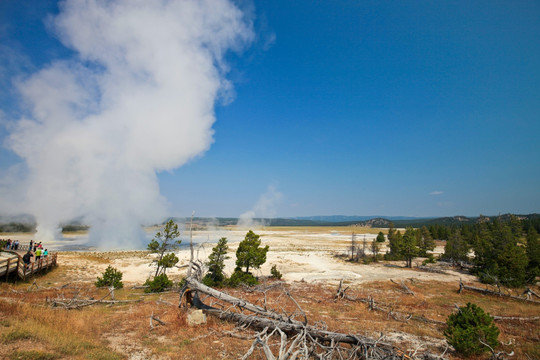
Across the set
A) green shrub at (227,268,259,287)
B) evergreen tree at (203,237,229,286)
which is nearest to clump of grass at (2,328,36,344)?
evergreen tree at (203,237,229,286)

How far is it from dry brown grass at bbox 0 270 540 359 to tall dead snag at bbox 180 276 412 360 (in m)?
0.62

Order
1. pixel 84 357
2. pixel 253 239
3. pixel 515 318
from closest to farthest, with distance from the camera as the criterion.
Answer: pixel 84 357
pixel 515 318
pixel 253 239

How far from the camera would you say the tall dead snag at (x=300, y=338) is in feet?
26.1

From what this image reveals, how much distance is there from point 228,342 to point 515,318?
1909 cm

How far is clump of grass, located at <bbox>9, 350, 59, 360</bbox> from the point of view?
704 cm

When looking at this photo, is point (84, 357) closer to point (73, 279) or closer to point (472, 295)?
point (73, 279)

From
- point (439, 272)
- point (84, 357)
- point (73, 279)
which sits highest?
point (84, 357)

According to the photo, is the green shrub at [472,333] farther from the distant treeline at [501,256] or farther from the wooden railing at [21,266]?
the wooden railing at [21,266]

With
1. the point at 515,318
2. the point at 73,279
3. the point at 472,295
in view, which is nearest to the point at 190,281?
the point at 515,318

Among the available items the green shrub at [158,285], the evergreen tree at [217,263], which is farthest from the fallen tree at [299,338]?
the evergreen tree at [217,263]

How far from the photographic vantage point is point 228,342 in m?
10.4

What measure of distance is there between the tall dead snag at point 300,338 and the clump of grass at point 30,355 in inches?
230

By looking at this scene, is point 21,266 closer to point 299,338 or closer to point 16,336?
point 16,336

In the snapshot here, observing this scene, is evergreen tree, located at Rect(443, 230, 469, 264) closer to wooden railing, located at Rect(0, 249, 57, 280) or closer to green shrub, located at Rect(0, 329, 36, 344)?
green shrub, located at Rect(0, 329, 36, 344)
